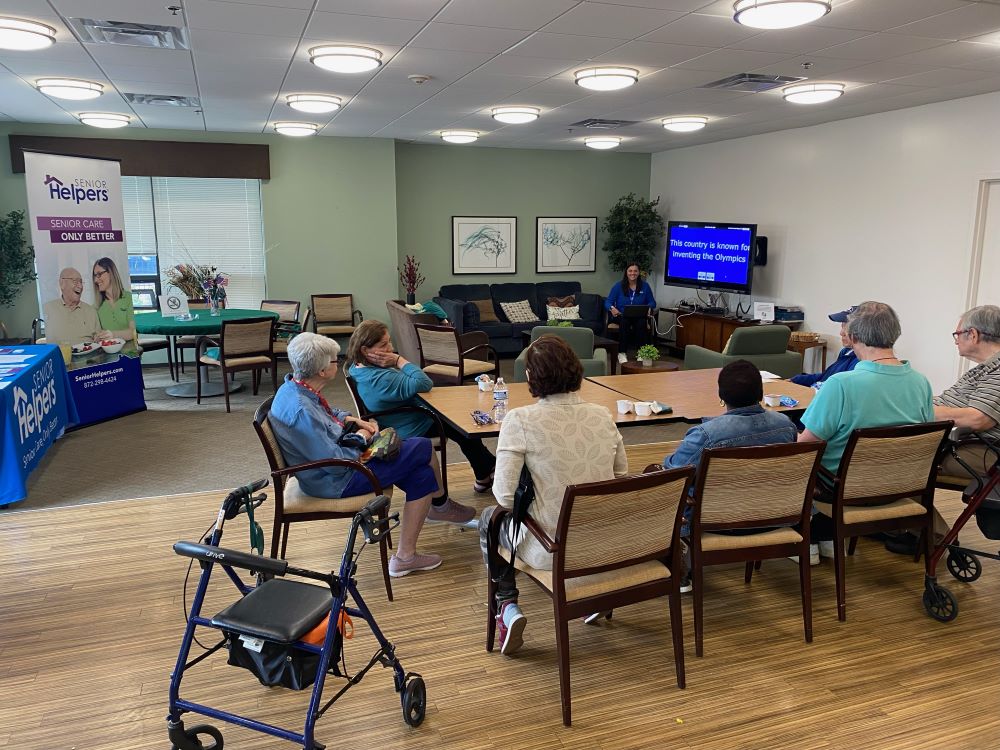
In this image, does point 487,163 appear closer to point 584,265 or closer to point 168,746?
point 584,265

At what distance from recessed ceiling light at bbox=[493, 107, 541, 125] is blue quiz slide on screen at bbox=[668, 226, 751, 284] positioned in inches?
120

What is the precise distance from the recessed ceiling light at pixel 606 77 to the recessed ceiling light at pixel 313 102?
2306mm

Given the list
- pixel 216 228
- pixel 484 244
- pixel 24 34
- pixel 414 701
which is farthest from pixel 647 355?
pixel 216 228

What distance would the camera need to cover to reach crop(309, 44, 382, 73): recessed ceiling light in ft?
15.6

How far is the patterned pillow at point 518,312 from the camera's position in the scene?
1038cm

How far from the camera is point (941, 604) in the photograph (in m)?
3.22

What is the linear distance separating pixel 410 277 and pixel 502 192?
76.8 inches

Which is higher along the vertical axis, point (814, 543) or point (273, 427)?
point (273, 427)

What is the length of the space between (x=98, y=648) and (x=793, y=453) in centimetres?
283

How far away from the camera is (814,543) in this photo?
3723mm

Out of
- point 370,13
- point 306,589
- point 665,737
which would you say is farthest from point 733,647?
point 370,13

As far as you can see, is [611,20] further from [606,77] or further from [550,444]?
[550,444]

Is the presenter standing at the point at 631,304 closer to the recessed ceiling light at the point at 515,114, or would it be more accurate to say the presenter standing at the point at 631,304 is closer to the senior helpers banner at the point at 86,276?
the recessed ceiling light at the point at 515,114

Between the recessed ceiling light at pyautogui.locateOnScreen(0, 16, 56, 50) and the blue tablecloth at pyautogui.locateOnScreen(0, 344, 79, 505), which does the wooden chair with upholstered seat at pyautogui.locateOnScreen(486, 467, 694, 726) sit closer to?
the blue tablecloth at pyautogui.locateOnScreen(0, 344, 79, 505)
